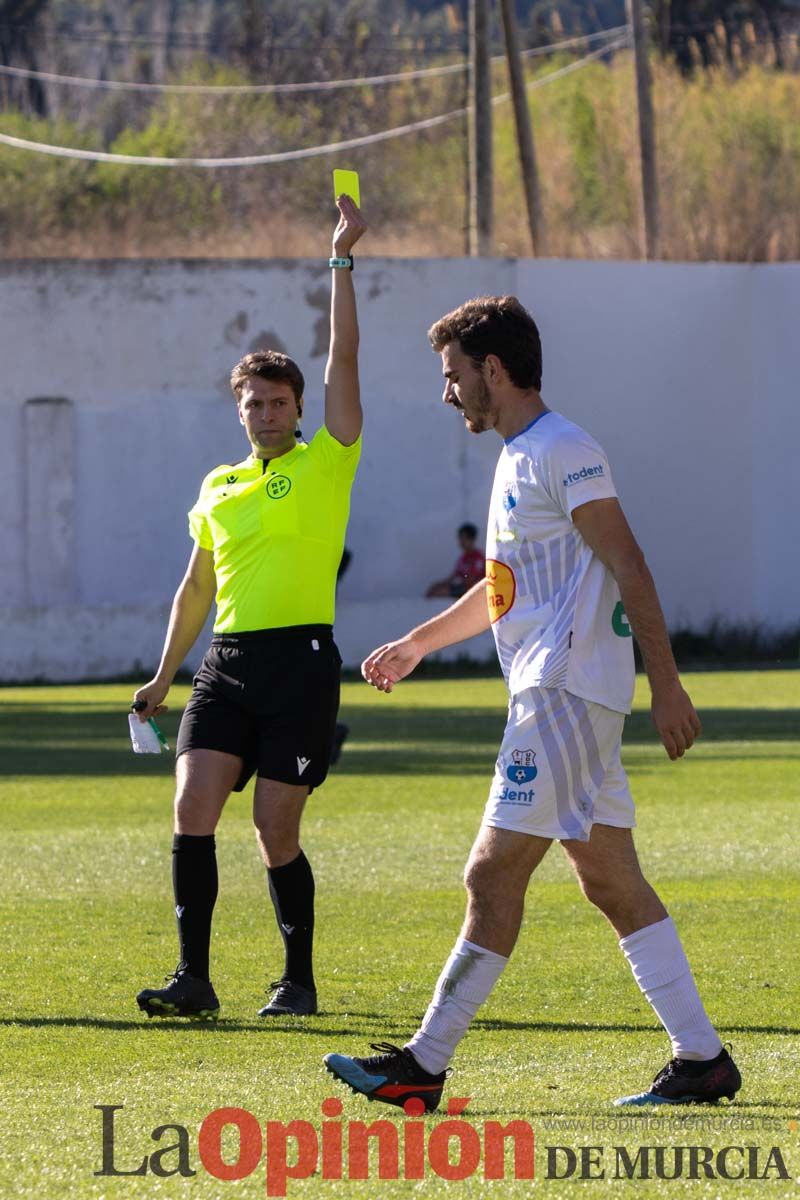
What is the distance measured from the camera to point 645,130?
122 feet

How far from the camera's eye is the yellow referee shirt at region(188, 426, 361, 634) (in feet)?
24.6

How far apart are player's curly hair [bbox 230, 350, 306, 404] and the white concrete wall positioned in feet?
75.9

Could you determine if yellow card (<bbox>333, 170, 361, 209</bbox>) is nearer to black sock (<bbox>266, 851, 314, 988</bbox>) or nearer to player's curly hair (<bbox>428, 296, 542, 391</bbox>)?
player's curly hair (<bbox>428, 296, 542, 391</bbox>)

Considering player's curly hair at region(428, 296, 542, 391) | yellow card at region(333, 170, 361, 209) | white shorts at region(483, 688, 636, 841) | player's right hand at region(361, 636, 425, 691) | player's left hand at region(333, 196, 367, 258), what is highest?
yellow card at region(333, 170, 361, 209)

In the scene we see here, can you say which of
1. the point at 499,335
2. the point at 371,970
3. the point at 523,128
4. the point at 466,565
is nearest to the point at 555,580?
the point at 499,335

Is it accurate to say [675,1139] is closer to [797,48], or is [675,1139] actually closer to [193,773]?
[193,773]

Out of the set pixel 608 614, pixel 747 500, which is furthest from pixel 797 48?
pixel 608 614

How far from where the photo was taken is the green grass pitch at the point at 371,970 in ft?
18.0

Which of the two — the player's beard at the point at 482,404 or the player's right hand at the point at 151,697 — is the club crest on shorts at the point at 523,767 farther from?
the player's right hand at the point at 151,697

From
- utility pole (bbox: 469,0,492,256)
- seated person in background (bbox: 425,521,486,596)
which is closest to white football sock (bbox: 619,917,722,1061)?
seated person in background (bbox: 425,521,486,596)

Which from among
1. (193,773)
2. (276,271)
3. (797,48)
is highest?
(797,48)

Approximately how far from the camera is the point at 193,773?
7480mm

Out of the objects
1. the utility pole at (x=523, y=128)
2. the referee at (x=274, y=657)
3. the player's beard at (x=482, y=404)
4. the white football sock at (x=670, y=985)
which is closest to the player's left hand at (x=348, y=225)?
the referee at (x=274, y=657)

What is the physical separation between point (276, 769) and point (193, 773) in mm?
273
